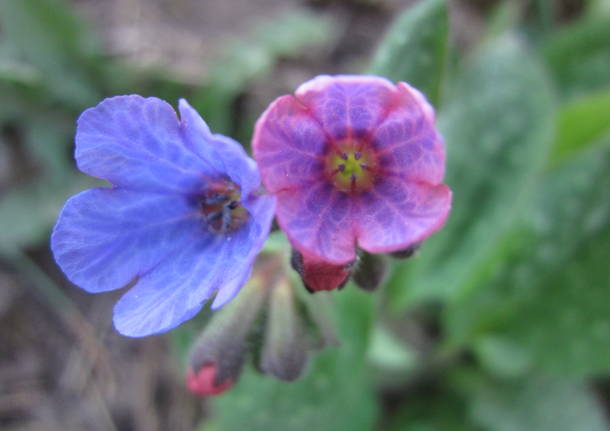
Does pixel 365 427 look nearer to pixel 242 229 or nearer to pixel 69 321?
pixel 242 229

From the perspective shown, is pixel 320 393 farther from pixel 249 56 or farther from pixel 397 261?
pixel 249 56

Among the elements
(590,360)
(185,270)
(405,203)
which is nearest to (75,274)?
(185,270)

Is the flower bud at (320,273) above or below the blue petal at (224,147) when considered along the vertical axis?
below

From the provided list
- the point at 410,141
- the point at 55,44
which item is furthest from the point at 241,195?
the point at 55,44

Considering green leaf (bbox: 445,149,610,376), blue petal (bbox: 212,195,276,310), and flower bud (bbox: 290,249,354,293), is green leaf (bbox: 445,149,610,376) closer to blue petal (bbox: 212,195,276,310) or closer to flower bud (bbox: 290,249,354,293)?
flower bud (bbox: 290,249,354,293)

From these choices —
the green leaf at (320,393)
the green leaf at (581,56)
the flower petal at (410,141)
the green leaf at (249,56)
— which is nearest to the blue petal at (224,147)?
the flower petal at (410,141)

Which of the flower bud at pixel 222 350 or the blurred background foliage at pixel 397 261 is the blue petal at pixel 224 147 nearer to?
the flower bud at pixel 222 350

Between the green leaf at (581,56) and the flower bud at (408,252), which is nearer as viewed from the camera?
the flower bud at (408,252)
